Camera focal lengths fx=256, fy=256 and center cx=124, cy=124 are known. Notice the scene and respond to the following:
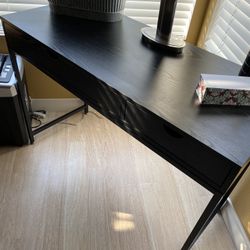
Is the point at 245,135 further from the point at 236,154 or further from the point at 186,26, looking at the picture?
the point at 186,26

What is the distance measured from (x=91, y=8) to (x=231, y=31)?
725mm

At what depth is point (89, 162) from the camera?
1.58 m

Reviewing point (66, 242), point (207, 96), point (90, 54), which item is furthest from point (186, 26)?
point (66, 242)

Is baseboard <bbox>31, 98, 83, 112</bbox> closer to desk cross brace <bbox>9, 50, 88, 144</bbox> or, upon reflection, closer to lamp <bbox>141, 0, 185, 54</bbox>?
desk cross brace <bbox>9, 50, 88, 144</bbox>

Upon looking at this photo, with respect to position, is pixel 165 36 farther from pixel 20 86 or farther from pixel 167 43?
pixel 20 86

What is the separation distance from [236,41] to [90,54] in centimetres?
77

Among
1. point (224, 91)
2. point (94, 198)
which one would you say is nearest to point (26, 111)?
point (94, 198)

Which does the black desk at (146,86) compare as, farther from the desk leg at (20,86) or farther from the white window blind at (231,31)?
the white window blind at (231,31)

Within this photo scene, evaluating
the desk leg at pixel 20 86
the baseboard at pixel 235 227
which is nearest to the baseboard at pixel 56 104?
the desk leg at pixel 20 86

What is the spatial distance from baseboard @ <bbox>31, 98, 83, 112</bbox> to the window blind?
62 centimetres

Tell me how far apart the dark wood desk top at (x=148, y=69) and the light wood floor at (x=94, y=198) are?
2.47 feet

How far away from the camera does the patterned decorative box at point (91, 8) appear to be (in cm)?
118

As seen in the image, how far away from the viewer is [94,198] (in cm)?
140

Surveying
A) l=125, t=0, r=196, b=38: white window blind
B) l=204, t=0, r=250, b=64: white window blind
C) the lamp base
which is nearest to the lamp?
the lamp base
